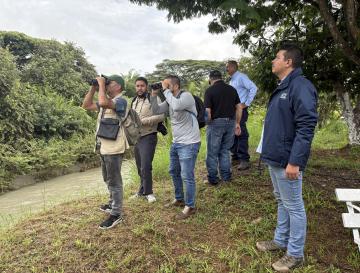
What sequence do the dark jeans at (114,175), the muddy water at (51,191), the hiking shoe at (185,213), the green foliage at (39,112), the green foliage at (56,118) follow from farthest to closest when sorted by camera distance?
1. the green foliage at (56,118)
2. the green foliage at (39,112)
3. the muddy water at (51,191)
4. the hiking shoe at (185,213)
5. the dark jeans at (114,175)

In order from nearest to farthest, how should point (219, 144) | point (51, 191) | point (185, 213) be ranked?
point (185, 213) < point (219, 144) < point (51, 191)

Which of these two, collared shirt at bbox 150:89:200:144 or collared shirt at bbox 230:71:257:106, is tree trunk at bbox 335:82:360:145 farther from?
collared shirt at bbox 150:89:200:144

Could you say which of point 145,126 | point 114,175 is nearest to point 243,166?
point 145,126

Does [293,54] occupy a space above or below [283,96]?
above

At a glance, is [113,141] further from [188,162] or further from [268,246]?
[268,246]

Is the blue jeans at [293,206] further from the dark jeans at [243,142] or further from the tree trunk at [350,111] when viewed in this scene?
the tree trunk at [350,111]

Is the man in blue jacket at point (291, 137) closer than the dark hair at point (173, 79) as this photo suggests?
Yes

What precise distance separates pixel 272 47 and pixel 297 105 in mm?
4578

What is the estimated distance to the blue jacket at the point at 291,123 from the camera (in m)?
2.97

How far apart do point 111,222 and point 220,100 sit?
215 cm

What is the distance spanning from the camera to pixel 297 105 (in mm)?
3020

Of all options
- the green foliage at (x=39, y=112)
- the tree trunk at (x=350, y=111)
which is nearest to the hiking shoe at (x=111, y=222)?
the tree trunk at (x=350, y=111)

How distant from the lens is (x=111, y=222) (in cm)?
437

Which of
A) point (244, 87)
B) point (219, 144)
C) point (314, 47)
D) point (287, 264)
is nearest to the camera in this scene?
point (287, 264)
